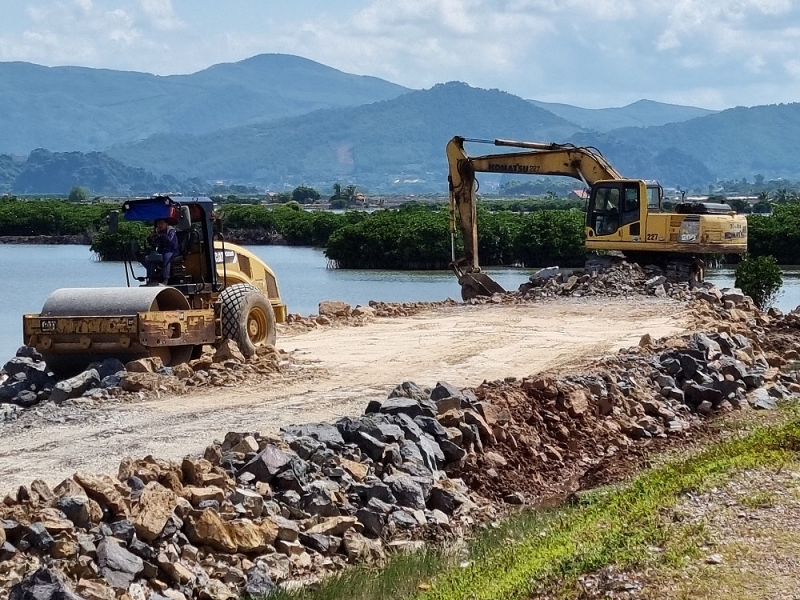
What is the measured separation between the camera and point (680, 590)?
25.4ft

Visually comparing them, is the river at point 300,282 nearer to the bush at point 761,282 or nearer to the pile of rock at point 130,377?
the bush at point 761,282

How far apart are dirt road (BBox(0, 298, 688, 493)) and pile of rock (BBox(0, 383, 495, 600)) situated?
3.60 ft

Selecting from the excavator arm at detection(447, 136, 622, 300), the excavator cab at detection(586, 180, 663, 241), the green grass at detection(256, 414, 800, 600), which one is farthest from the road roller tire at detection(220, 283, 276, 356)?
the excavator cab at detection(586, 180, 663, 241)

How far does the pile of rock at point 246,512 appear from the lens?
8516mm

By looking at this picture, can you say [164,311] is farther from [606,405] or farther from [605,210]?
[605,210]

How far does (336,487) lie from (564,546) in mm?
2007

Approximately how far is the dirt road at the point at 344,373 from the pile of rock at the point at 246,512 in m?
1.10

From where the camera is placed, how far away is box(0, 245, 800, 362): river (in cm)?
3716

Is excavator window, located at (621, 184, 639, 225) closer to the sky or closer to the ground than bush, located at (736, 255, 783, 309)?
closer to the sky

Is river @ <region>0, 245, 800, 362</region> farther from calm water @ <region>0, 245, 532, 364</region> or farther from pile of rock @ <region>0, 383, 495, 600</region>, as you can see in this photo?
pile of rock @ <region>0, 383, 495, 600</region>

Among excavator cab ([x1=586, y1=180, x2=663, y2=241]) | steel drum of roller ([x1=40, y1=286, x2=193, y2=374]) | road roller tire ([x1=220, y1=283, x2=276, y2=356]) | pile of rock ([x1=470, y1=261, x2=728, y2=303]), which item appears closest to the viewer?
steel drum of roller ([x1=40, y1=286, x2=193, y2=374])

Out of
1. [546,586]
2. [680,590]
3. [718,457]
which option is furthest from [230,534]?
[718,457]

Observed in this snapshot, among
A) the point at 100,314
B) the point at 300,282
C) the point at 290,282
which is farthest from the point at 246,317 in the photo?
the point at 300,282

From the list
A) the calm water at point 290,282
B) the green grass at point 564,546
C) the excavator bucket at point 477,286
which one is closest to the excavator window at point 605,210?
the excavator bucket at point 477,286
